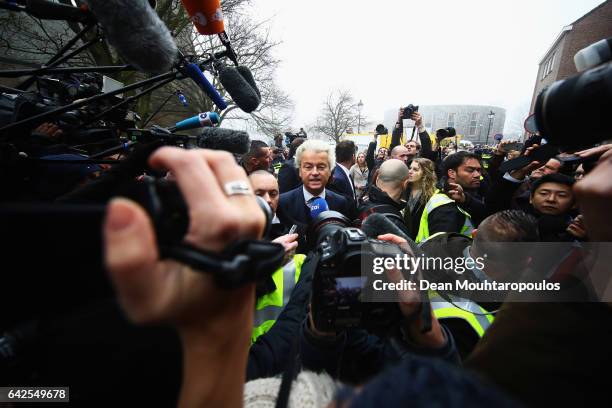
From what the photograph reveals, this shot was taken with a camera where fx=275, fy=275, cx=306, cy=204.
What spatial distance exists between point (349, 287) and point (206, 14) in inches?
53.6

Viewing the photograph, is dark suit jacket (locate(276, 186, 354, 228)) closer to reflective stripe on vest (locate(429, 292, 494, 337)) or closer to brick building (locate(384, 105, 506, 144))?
reflective stripe on vest (locate(429, 292, 494, 337))

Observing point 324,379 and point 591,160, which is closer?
point 324,379

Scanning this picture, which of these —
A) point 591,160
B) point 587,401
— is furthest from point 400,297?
point 591,160

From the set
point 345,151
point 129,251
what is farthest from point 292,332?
point 345,151

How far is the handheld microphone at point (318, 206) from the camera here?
8.46 ft

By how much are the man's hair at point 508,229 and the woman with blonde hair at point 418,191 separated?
1.33 m

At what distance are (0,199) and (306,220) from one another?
2.20 meters

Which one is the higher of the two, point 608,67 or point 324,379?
point 608,67

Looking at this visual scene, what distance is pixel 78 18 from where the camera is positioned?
4.26ft

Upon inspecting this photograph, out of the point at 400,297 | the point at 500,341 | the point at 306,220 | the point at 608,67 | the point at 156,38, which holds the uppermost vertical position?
the point at 156,38

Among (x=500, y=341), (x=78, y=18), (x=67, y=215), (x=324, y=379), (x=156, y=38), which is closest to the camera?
(x=67, y=215)

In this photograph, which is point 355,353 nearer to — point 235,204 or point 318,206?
point 235,204

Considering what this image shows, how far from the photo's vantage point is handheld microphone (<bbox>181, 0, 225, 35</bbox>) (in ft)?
4.09

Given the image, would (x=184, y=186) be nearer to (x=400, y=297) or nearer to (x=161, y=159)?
(x=161, y=159)
